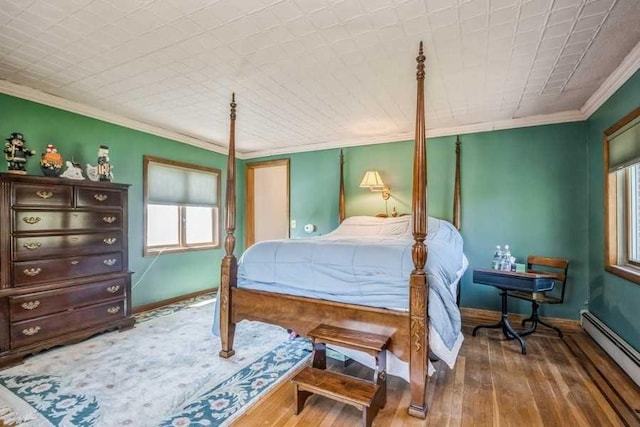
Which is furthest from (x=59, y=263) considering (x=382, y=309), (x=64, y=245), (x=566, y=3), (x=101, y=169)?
(x=566, y=3)

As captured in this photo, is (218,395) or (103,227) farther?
(103,227)

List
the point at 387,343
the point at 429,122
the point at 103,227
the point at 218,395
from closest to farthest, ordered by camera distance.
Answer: the point at 387,343 → the point at 218,395 → the point at 103,227 → the point at 429,122

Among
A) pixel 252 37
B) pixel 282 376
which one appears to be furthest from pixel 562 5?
pixel 282 376

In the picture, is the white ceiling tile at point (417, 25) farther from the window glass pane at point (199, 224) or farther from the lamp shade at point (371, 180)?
the window glass pane at point (199, 224)

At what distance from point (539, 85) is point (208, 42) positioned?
9.47 feet

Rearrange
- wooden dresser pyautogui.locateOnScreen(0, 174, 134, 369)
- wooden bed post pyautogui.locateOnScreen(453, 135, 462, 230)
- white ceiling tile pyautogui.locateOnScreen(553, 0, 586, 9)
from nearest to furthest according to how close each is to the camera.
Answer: white ceiling tile pyautogui.locateOnScreen(553, 0, 586, 9)
wooden dresser pyautogui.locateOnScreen(0, 174, 134, 369)
wooden bed post pyautogui.locateOnScreen(453, 135, 462, 230)

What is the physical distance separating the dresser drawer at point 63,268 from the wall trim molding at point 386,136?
5.36 ft

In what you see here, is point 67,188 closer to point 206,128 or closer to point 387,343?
point 206,128

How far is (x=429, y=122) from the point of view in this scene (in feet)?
12.8

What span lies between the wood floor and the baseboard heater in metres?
0.07

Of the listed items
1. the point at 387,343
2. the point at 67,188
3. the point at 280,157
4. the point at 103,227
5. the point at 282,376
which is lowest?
the point at 282,376

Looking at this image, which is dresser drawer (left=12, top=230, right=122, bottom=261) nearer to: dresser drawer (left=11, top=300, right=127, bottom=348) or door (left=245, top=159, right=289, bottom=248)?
dresser drawer (left=11, top=300, right=127, bottom=348)

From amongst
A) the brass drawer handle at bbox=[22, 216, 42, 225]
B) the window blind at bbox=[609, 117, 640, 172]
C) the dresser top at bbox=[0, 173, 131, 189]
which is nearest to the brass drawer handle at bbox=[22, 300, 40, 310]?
the brass drawer handle at bbox=[22, 216, 42, 225]

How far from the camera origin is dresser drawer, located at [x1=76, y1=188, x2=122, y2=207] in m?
3.08
